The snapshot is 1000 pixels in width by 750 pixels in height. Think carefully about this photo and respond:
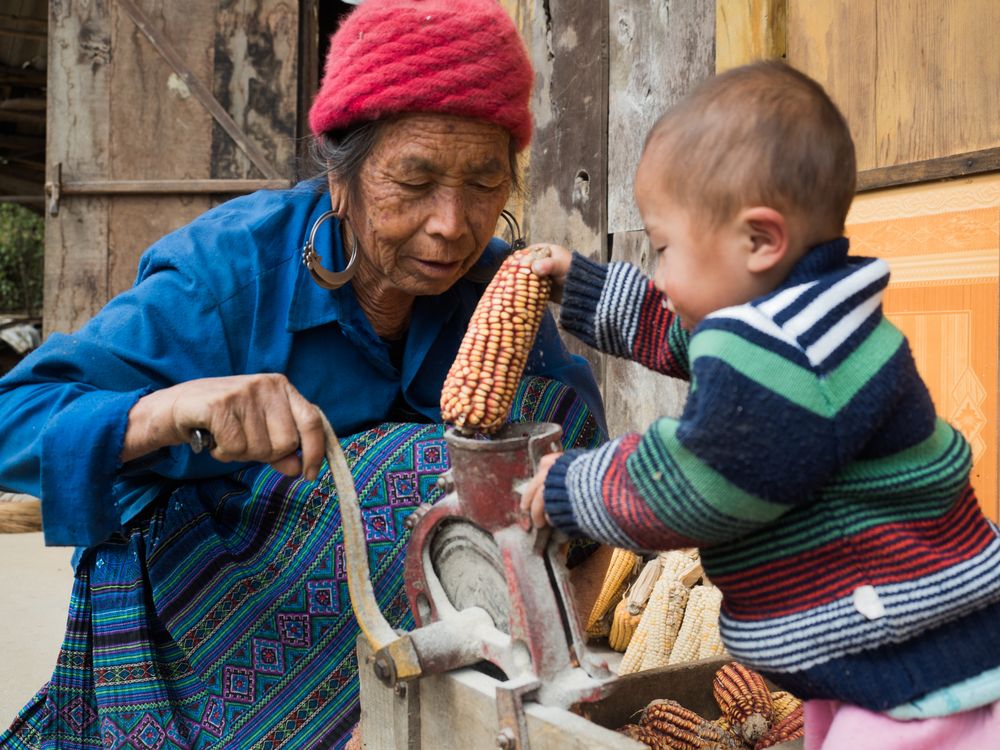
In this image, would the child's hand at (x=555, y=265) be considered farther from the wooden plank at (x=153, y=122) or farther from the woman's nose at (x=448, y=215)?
the wooden plank at (x=153, y=122)

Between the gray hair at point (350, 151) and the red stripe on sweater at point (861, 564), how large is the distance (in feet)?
4.62

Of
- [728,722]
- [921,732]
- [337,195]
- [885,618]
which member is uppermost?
[337,195]

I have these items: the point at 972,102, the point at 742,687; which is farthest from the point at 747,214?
the point at 972,102

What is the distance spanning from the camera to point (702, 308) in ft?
5.36

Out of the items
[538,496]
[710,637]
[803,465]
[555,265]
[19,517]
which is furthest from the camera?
[19,517]

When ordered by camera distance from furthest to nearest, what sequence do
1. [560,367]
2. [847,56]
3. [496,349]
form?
1. [847,56]
2. [560,367]
3. [496,349]

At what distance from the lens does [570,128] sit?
188 inches

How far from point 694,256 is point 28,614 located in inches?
154

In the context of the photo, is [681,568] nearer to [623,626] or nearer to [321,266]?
[623,626]

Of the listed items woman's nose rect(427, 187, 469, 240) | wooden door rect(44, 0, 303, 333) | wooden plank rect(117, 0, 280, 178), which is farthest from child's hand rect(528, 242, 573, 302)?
wooden plank rect(117, 0, 280, 178)

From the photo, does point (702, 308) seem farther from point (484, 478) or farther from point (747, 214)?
point (484, 478)

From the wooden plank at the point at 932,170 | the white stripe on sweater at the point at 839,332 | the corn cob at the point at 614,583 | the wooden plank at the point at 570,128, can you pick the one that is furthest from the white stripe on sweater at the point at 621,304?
the wooden plank at the point at 570,128

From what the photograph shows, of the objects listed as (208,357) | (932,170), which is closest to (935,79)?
(932,170)

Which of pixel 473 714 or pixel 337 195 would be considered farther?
pixel 337 195
